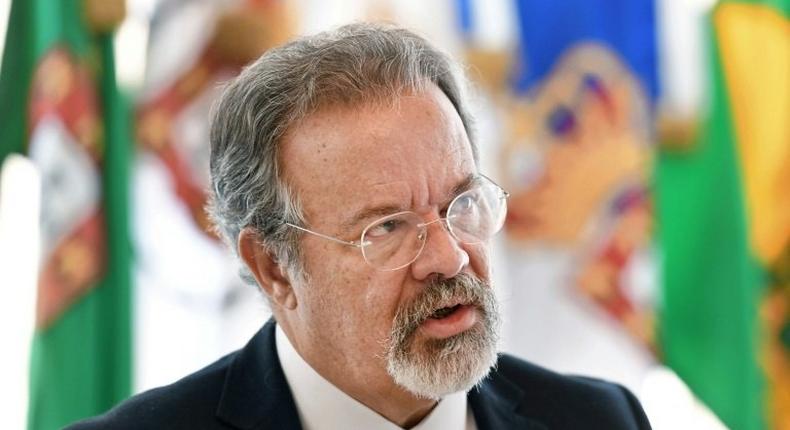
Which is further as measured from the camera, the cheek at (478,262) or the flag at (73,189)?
the flag at (73,189)

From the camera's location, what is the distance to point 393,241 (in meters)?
1.90

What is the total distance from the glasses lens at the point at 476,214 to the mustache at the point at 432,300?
9cm

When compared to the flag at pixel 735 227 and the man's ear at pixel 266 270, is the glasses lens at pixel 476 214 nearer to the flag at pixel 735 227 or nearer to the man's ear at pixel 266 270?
the man's ear at pixel 266 270

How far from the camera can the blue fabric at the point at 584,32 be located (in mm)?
3496

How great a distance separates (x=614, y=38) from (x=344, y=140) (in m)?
1.85

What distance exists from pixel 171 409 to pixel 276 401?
0.18m

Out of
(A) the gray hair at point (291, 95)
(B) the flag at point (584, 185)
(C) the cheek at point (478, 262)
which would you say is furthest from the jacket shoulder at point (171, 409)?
(B) the flag at point (584, 185)

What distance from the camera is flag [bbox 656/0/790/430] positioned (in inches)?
138

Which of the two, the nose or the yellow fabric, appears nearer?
the nose

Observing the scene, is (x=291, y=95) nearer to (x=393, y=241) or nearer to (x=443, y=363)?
(x=393, y=241)

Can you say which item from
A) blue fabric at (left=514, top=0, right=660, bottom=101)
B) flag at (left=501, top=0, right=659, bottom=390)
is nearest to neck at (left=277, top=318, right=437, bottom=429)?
flag at (left=501, top=0, right=659, bottom=390)

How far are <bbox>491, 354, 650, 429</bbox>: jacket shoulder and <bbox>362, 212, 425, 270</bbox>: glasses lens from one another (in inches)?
17.3

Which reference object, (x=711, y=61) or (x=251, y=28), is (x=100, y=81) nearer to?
(x=251, y=28)

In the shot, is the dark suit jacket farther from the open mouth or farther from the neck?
the open mouth
